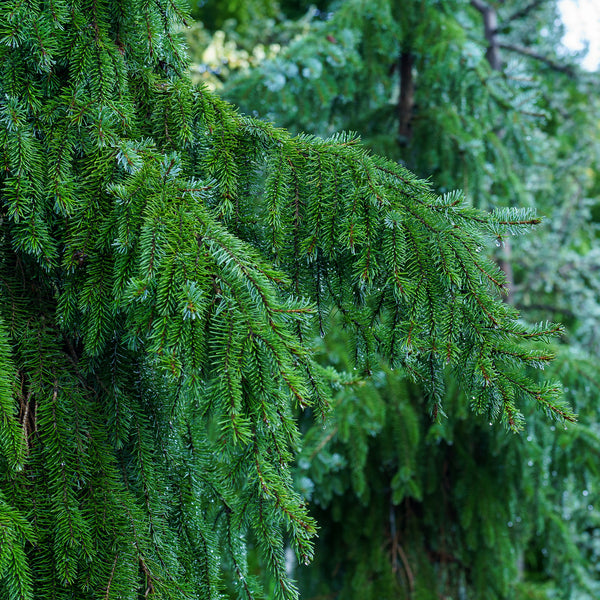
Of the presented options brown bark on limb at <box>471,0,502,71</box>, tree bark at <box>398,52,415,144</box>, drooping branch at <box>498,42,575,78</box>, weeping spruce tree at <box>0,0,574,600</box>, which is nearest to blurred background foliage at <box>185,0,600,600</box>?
tree bark at <box>398,52,415,144</box>

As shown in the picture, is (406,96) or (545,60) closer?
(406,96)

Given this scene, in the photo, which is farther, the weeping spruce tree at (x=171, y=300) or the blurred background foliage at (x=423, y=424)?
the blurred background foliage at (x=423, y=424)

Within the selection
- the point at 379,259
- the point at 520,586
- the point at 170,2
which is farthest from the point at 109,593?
the point at 520,586

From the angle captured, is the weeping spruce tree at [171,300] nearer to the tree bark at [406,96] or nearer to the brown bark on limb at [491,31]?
the tree bark at [406,96]

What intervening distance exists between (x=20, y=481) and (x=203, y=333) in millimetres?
446

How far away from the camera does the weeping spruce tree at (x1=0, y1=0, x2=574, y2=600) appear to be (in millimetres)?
1034

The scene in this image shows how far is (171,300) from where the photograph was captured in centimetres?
101

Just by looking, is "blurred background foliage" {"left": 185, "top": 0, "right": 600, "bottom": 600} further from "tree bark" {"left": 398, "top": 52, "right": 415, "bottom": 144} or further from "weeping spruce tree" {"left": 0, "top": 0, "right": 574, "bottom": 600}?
"weeping spruce tree" {"left": 0, "top": 0, "right": 574, "bottom": 600}

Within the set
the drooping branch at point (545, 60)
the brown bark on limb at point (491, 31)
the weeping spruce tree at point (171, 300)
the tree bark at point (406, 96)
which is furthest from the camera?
the drooping branch at point (545, 60)

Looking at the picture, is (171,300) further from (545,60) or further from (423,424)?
(545,60)

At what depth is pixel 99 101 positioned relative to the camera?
3.94 feet

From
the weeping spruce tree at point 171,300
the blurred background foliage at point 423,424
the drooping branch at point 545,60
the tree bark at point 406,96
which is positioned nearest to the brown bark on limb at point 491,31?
the drooping branch at point 545,60

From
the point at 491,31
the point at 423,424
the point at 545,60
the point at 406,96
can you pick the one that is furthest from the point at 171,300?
the point at 545,60

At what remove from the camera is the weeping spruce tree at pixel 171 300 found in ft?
3.39
